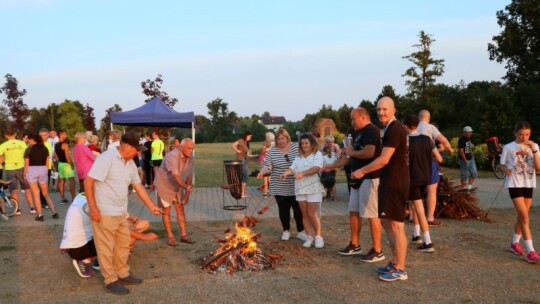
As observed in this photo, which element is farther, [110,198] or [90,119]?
[90,119]

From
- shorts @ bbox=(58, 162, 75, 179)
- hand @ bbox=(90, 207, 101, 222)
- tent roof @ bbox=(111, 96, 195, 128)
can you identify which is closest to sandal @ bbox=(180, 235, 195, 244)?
hand @ bbox=(90, 207, 101, 222)

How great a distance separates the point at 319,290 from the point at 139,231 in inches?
102

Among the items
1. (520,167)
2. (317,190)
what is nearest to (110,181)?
(317,190)

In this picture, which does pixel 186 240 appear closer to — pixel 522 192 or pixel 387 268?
pixel 387 268

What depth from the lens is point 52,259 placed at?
6.24 metres

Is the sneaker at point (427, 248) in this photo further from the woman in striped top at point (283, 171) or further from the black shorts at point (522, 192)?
the woman in striped top at point (283, 171)

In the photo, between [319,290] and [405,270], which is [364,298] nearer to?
[319,290]

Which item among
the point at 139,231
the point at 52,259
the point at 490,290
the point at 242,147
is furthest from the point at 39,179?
the point at 490,290

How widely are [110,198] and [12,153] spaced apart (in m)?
5.98

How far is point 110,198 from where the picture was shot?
4871 mm

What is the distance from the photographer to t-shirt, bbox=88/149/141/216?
4.79 meters

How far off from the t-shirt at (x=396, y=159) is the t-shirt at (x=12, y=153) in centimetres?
789

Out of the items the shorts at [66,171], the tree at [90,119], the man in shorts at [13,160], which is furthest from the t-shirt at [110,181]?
the tree at [90,119]

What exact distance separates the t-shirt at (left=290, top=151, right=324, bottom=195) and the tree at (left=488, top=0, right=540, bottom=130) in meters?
27.1
